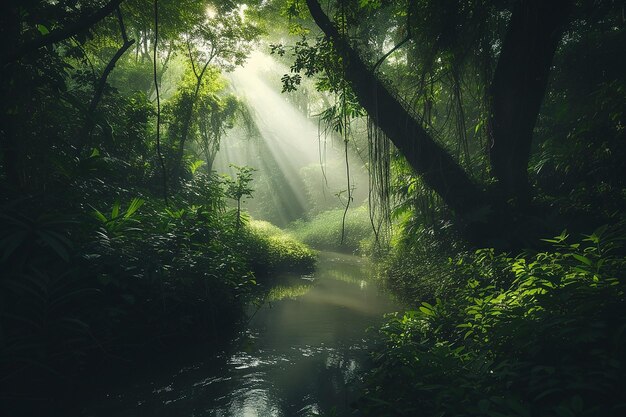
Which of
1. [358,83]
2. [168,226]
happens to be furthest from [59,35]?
[358,83]

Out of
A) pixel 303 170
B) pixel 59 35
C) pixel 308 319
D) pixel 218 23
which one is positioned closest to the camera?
pixel 59 35

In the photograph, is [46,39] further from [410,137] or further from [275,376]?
[410,137]

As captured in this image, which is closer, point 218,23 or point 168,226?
point 168,226

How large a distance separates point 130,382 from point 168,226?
80.3 inches

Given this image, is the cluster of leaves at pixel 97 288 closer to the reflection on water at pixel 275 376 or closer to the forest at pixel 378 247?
the forest at pixel 378 247

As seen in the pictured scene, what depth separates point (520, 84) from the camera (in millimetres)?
4508

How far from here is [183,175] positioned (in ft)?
28.5

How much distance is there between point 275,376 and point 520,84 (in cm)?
464

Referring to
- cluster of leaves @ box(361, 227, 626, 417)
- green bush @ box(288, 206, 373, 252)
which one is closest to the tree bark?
cluster of leaves @ box(361, 227, 626, 417)

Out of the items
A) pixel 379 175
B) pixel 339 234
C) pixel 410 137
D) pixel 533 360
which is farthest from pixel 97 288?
pixel 339 234

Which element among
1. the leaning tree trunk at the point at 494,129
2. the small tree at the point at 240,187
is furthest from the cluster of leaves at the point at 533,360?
the small tree at the point at 240,187

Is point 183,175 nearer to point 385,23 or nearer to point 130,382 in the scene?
point 130,382

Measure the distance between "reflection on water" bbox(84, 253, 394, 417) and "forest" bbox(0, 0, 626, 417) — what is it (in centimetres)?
3

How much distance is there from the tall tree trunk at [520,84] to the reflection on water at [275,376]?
2988mm
